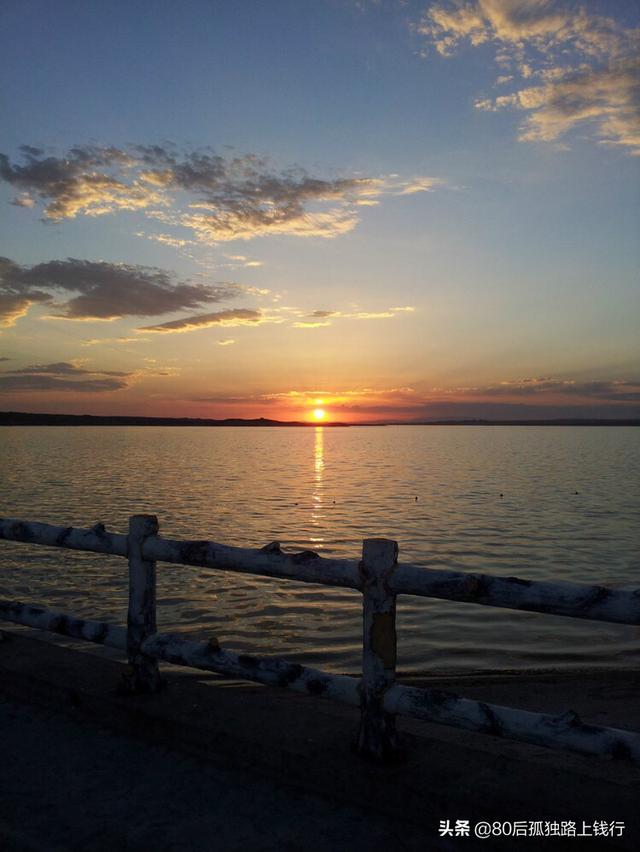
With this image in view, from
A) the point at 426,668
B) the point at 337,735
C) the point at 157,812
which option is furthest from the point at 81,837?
the point at 426,668

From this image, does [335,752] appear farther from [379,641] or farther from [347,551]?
[347,551]

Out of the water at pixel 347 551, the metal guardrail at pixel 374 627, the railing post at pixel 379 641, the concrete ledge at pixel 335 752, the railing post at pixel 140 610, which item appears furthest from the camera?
the water at pixel 347 551

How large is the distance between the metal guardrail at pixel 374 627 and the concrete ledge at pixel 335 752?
24 centimetres

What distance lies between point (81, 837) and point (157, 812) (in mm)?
373

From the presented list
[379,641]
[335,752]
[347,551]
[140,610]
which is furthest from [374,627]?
[347,551]

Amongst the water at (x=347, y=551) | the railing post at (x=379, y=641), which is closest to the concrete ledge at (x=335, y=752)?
the railing post at (x=379, y=641)

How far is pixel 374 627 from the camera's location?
12.3ft

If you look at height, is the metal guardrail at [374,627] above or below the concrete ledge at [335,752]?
above

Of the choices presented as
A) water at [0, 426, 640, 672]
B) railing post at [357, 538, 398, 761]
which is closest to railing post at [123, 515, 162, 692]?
railing post at [357, 538, 398, 761]

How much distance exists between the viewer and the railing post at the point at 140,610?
4711mm

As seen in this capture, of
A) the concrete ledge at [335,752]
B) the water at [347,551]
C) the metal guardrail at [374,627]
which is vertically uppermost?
the metal guardrail at [374,627]

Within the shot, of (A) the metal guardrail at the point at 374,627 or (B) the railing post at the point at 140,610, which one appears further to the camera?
(B) the railing post at the point at 140,610

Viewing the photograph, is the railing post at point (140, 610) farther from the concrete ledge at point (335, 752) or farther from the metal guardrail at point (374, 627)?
the concrete ledge at point (335, 752)

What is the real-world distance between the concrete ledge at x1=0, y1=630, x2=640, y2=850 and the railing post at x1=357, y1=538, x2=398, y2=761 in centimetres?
15
